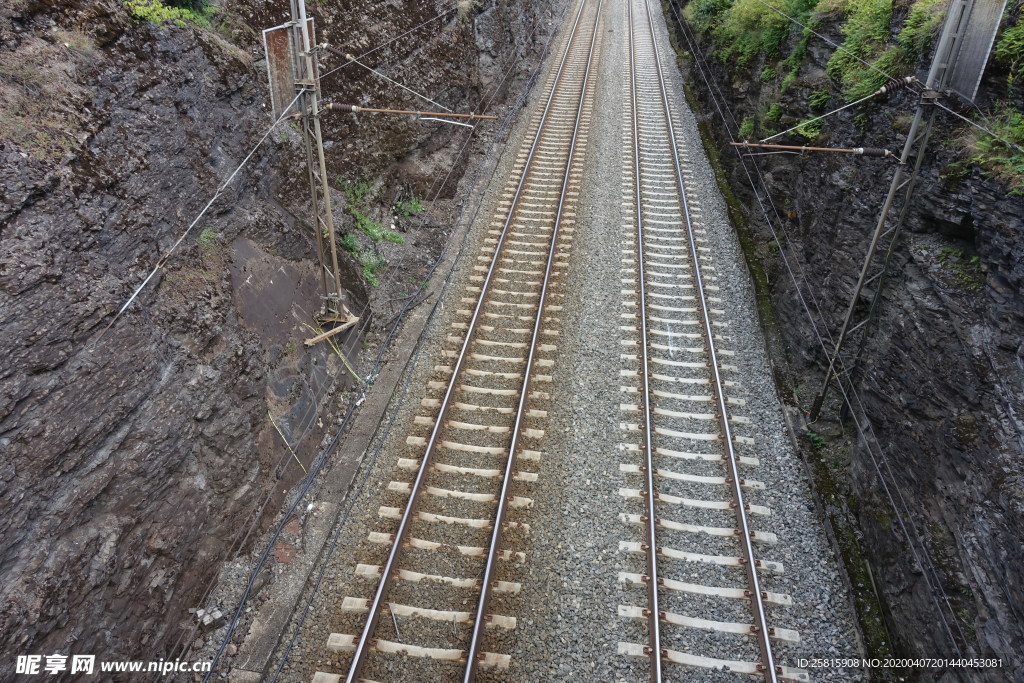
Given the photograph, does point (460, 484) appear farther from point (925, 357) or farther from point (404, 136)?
point (404, 136)

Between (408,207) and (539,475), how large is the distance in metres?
7.68

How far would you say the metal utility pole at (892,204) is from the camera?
6617 mm

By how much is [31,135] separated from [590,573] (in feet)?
26.3

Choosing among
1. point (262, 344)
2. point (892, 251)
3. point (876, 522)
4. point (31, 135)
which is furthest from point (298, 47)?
point (876, 522)

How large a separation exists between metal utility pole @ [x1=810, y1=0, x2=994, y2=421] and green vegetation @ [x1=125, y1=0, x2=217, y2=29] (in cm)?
994

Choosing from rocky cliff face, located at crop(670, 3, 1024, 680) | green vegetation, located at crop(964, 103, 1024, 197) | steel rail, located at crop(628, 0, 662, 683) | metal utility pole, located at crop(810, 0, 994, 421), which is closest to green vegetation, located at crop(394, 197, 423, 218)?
steel rail, located at crop(628, 0, 662, 683)

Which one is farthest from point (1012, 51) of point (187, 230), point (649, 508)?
point (187, 230)

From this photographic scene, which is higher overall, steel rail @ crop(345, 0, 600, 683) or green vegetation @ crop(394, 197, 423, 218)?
green vegetation @ crop(394, 197, 423, 218)

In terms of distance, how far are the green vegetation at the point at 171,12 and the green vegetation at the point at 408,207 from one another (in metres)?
5.02

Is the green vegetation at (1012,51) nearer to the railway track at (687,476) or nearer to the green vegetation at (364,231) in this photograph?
the railway track at (687,476)

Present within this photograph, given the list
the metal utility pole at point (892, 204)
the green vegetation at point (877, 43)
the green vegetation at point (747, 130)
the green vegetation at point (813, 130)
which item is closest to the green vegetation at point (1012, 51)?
the metal utility pole at point (892, 204)

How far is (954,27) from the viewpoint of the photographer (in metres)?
6.55

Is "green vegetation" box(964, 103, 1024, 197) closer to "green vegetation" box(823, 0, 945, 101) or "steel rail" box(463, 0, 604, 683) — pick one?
"green vegetation" box(823, 0, 945, 101)

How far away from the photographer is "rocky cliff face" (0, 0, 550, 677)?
550 centimetres
